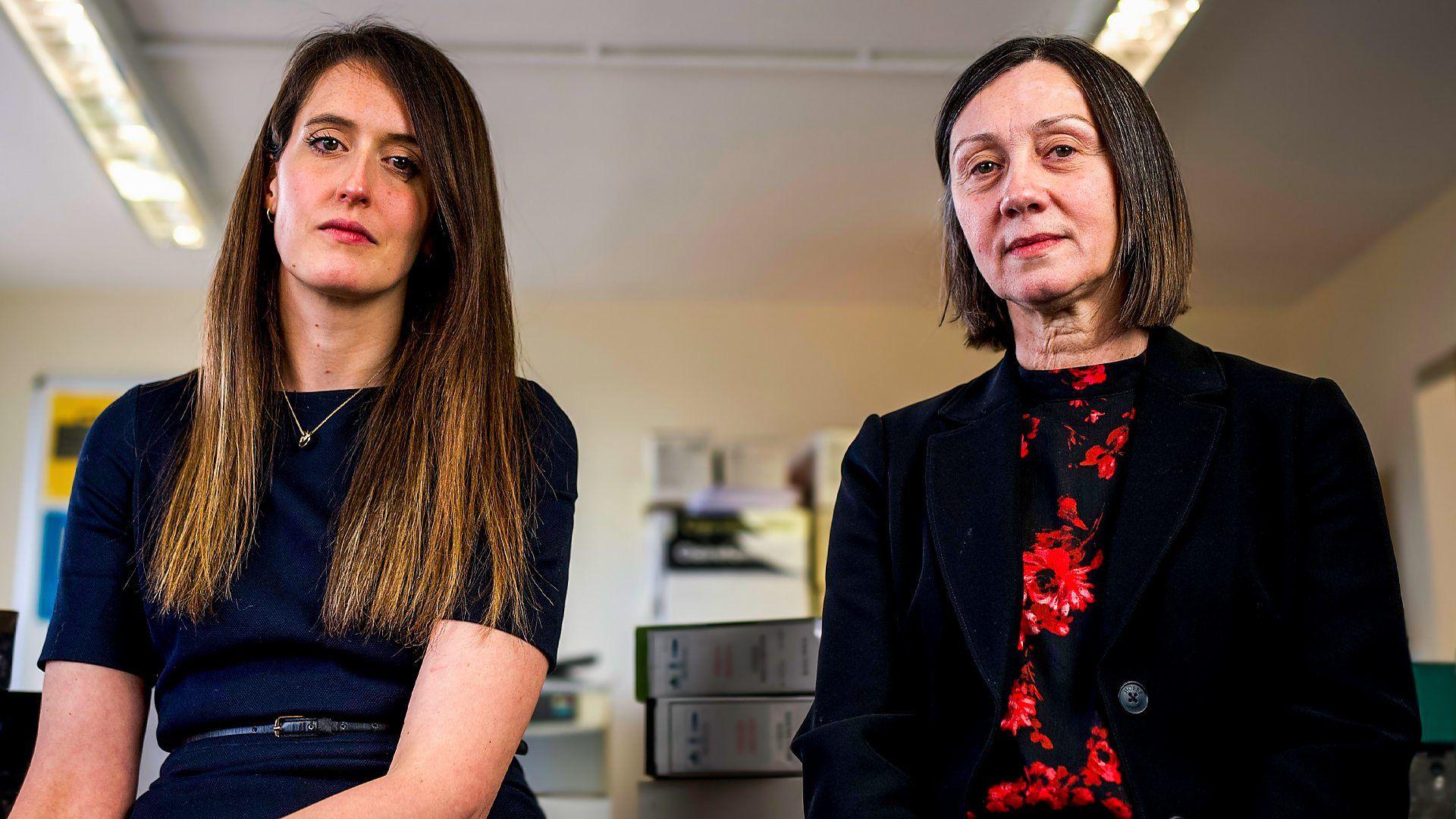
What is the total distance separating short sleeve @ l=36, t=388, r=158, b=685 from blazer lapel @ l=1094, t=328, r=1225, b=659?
1.04m

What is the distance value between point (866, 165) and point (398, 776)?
3.01 metres

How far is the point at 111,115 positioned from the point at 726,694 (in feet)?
8.47

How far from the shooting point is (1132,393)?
4.46 ft

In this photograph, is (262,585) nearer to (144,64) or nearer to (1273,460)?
(1273,460)

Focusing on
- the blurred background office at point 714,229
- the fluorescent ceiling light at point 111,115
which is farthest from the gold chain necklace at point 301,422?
the fluorescent ceiling light at point 111,115

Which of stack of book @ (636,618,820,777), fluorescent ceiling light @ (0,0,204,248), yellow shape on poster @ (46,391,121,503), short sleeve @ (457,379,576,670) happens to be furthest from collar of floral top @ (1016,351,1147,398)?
yellow shape on poster @ (46,391,121,503)

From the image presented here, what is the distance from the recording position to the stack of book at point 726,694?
77.3 inches

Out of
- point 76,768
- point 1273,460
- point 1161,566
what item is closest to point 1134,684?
point 1161,566

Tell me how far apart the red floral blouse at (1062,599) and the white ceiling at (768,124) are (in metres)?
1.28

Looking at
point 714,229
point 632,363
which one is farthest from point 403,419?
point 632,363

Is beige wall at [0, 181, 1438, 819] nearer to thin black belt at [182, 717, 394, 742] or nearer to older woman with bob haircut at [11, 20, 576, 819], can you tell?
older woman with bob haircut at [11, 20, 576, 819]

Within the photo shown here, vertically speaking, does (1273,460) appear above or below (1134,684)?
above

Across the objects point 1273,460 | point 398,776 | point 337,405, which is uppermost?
point 337,405

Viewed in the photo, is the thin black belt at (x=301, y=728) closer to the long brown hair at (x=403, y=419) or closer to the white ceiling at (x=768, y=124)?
the long brown hair at (x=403, y=419)
